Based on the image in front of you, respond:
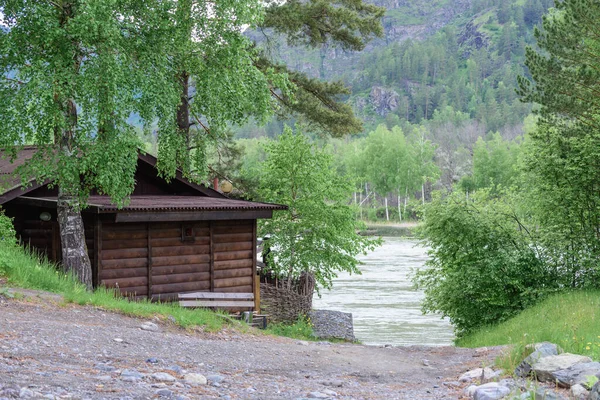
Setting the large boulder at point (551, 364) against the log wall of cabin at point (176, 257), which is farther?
the log wall of cabin at point (176, 257)

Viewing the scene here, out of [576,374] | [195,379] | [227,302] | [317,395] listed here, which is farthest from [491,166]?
[195,379]

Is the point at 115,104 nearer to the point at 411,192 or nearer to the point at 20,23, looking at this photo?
the point at 20,23

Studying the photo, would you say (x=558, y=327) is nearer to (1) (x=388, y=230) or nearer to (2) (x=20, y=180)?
(2) (x=20, y=180)

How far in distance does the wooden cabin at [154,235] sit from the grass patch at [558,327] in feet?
20.4

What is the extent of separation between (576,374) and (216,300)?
1132 cm

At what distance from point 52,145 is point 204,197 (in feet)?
19.1

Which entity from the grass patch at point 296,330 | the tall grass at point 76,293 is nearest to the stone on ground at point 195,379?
the tall grass at point 76,293

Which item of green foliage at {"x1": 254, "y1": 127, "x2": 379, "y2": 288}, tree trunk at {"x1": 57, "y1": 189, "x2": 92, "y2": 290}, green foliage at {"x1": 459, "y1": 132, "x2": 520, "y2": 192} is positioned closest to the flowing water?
green foliage at {"x1": 254, "y1": 127, "x2": 379, "y2": 288}

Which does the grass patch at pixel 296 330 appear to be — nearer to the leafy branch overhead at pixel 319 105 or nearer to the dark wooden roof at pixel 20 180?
the dark wooden roof at pixel 20 180

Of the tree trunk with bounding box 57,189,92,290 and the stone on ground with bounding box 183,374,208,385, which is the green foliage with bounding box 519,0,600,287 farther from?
the stone on ground with bounding box 183,374,208,385

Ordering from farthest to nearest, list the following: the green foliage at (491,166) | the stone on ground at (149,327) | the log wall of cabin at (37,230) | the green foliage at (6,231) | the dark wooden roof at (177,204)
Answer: the green foliage at (491,166), the log wall of cabin at (37,230), the dark wooden roof at (177,204), the green foliage at (6,231), the stone on ground at (149,327)

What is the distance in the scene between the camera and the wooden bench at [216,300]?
1828cm

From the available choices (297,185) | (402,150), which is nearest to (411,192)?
(402,150)

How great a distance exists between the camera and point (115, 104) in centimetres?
1473
